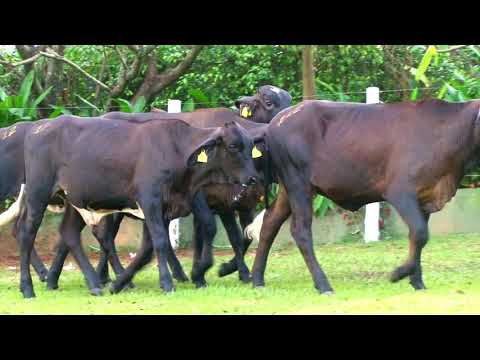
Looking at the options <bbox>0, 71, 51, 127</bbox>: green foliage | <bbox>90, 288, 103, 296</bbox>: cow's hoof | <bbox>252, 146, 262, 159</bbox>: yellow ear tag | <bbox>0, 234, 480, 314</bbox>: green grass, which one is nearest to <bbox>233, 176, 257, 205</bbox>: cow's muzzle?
<bbox>252, 146, 262, 159</bbox>: yellow ear tag

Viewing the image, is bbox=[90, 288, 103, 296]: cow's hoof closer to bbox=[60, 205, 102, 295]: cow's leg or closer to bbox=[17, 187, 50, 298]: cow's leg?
bbox=[60, 205, 102, 295]: cow's leg

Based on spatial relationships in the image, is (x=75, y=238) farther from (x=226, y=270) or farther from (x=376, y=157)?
(x=376, y=157)

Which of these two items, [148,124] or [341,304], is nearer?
[341,304]

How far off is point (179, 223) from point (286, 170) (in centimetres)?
490

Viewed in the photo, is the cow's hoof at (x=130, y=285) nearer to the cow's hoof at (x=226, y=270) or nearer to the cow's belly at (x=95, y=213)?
the cow's belly at (x=95, y=213)

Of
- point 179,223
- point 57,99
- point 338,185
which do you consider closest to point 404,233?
point 179,223

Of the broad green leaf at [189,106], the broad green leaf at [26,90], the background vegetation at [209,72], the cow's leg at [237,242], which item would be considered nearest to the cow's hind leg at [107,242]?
the cow's leg at [237,242]

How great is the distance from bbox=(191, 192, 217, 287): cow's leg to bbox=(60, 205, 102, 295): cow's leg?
112 cm

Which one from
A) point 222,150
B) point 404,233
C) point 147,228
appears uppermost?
point 222,150

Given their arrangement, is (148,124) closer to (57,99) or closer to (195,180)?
(195,180)

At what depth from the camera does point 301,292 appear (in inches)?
433

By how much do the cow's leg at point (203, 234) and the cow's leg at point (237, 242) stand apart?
35 cm

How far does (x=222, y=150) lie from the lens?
1155 centimetres

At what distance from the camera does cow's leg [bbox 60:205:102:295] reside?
1175 centimetres
